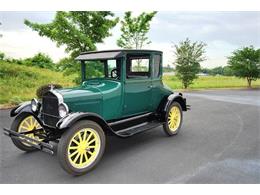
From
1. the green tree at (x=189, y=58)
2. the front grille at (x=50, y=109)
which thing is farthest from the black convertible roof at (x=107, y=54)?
the green tree at (x=189, y=58)

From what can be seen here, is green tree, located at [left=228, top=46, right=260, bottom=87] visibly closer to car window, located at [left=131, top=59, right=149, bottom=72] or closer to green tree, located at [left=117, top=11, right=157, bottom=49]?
green tree, located at [left=117, top=11, right=157, bottom=49]

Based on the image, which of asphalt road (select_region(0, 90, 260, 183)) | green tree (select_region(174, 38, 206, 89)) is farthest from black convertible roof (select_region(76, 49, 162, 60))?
green tree (select_region(174, 38, 206, 89))

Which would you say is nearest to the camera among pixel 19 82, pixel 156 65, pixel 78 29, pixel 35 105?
pixel 35 105

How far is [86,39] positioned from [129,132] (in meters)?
Answer: 5.14

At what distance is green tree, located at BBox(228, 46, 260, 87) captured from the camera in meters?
16.3

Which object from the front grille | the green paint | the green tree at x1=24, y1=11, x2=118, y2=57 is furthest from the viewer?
the green tree at x1=24, y1=11, x2=118, y2=57

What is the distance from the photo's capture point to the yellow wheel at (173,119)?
14.4 feet

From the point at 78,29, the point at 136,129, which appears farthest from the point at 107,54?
the point at 78,29

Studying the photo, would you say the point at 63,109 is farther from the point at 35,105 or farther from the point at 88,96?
the point at 35,105

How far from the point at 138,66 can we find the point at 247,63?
15.1m

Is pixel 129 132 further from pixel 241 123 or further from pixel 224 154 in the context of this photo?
pixel 241 123

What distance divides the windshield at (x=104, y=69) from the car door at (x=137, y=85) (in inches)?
9.2

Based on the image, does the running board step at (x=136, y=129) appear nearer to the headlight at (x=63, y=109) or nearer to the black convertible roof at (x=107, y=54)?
the headlight at (x=63, y=109)

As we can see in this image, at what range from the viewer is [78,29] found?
26.8 ft
